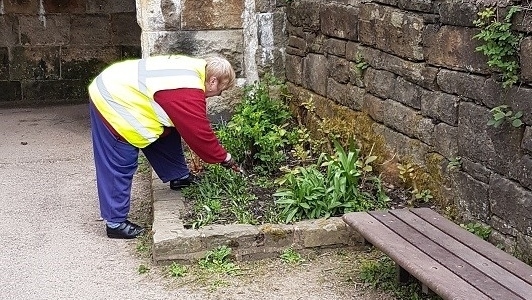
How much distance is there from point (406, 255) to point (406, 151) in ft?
4.50

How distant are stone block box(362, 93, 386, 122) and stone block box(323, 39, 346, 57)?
48 cm

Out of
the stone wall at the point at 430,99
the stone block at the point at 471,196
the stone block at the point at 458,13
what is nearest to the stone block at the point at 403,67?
the stone wall at the point at 430,99

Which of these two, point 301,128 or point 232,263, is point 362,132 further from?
point 232,263

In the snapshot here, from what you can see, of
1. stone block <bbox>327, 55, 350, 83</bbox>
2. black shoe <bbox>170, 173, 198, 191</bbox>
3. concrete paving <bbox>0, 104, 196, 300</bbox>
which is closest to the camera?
concrete paving <bbox>0, 104, 196, 300</bbox>

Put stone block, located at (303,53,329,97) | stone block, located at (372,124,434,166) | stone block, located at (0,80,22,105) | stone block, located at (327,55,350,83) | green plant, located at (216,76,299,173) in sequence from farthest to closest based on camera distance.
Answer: stone block, located at (0,80,22,105) → stone block, located at (303,53,329,97) → green plant, located at (216,76,299,173) → stone block, located at (327,55,350,83) → stone block, located at (372,124,434,166)

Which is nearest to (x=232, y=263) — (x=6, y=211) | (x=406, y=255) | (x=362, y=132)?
(x=406, y=255)

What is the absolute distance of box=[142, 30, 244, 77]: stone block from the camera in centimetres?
641

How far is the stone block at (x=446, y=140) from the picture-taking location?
4168mm

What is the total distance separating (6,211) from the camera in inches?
209

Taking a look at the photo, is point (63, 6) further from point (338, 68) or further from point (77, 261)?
point (77, 261)

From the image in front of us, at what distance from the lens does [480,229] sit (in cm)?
395

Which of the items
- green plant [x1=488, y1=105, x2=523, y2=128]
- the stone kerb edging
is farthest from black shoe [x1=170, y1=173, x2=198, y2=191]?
green plant [x1=488, y1=105, x2=523, y2=128]

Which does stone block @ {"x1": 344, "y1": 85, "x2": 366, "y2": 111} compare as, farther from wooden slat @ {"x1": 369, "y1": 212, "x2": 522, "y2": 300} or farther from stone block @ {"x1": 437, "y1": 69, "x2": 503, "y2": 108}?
wooden slat @ {"x1": 369, "y1": 212, "x2": 522, "y2": 300}

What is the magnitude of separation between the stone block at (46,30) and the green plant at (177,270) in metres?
6.15
